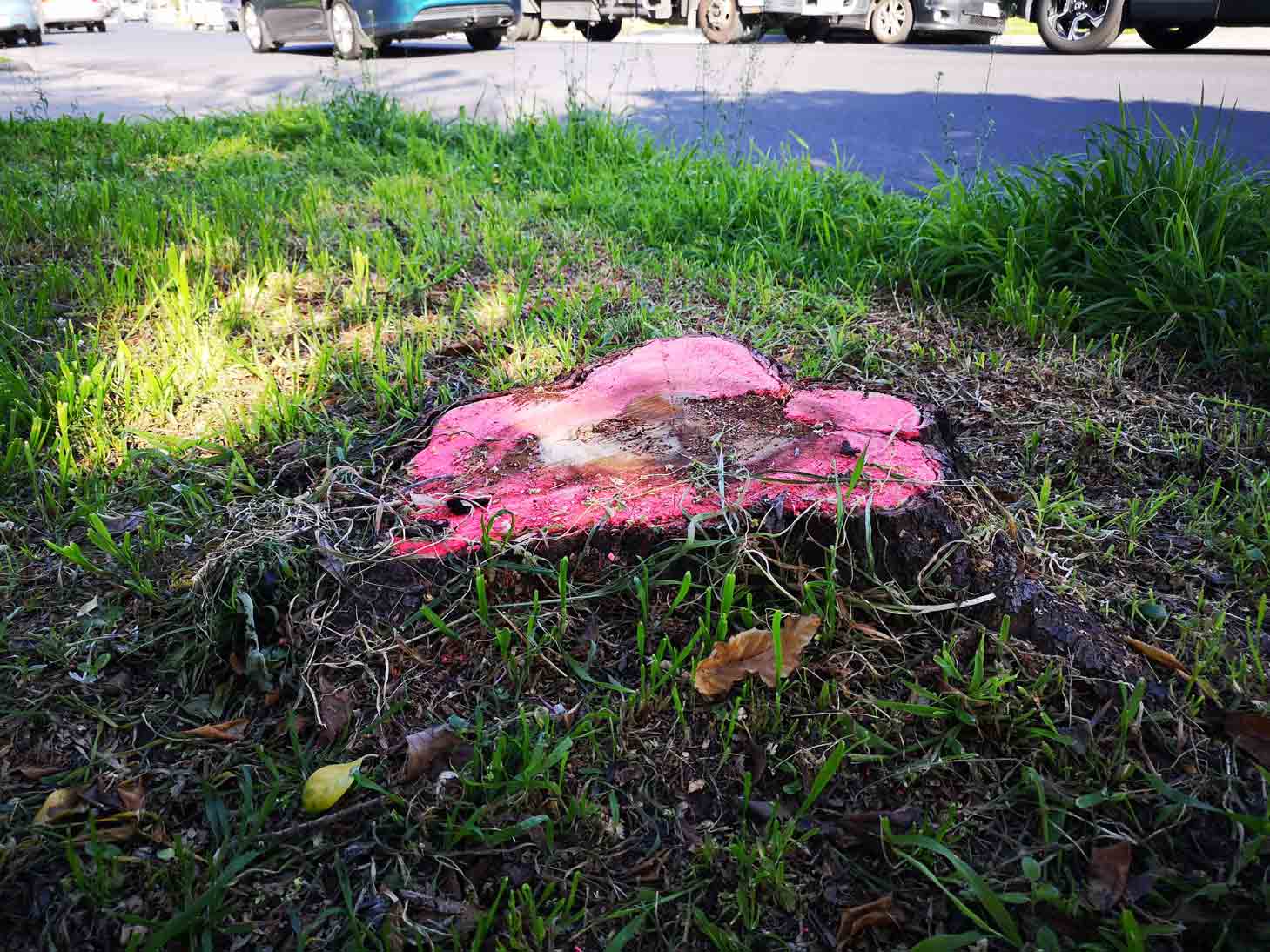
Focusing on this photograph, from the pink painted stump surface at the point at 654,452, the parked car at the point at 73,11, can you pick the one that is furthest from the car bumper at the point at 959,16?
the parked car at the point at 73,11

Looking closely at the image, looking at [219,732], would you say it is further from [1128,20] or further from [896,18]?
[896,18]

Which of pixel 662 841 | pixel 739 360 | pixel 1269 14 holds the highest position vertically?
pixel 1269 14

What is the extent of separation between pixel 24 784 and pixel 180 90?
876 cm

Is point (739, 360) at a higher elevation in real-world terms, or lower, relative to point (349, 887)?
higher

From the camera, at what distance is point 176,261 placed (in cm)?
288

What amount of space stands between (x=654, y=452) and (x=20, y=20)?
21.3 m

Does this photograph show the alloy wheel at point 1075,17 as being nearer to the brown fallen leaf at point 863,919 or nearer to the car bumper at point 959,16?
the car bumper at point 959,16

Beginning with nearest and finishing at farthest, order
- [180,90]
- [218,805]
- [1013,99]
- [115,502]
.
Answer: [218,805]
[115,502]
[1013,99]
[180,90]

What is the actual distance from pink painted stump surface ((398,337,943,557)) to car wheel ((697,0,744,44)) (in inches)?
392

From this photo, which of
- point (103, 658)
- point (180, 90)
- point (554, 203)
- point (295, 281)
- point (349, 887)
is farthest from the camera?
point (180, 90)

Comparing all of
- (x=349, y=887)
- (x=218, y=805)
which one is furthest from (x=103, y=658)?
(x=349, y=887)

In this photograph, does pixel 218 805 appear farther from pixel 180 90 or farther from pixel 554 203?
pixel 180 90

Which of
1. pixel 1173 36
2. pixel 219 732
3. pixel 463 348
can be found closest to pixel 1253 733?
pixel 219 732

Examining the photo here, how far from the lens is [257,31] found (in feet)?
38.3
